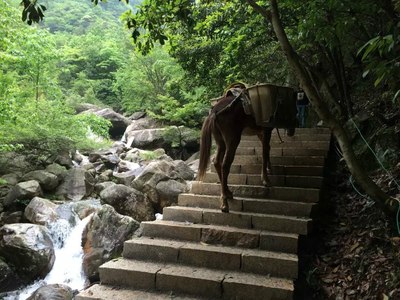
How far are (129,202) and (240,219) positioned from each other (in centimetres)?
553

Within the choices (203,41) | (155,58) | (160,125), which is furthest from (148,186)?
(155,58)

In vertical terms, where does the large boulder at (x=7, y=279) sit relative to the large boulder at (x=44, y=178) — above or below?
below

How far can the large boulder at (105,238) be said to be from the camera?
23.5 ft

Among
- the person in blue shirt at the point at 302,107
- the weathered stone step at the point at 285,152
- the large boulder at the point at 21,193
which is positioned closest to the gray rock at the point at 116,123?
the large boulder at the point at 21,193

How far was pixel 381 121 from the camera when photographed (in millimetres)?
5738

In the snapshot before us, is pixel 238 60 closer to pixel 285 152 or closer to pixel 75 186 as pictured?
pixel 285 152

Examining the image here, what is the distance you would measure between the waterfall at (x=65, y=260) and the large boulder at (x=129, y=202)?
0.94 m

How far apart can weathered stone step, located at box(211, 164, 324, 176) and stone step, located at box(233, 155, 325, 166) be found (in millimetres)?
283

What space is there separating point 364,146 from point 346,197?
110 centimetres

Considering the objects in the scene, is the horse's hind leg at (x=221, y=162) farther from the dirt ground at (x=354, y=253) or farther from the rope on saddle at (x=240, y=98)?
the dirt ground at (x=354, y=253)

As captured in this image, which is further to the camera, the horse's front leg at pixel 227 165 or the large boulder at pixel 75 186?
the large boulder at pixel 75 186

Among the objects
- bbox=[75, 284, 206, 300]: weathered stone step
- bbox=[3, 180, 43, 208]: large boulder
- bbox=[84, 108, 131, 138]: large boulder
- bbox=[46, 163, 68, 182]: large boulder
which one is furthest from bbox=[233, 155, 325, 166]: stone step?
bbox=[84, 108, 131, 138]: large boulder

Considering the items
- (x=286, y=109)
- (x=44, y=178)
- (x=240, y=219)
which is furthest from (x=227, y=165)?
(x=44, y=178)

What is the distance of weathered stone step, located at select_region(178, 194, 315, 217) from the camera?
4836 millimetres
